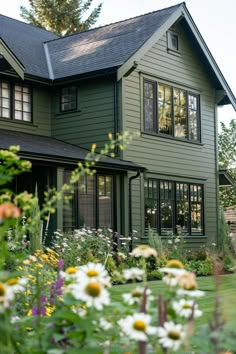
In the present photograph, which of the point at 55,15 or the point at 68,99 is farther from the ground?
the point at 55,15

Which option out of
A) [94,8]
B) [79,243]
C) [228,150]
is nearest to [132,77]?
[79,243]

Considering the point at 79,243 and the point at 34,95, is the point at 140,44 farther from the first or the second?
the point at 79,243

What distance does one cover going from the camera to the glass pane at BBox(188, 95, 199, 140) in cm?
1802

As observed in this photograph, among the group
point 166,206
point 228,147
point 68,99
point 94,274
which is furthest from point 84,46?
point 228,147

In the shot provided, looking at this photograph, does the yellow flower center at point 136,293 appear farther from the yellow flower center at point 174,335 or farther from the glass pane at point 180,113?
the glass pane at point 180,113

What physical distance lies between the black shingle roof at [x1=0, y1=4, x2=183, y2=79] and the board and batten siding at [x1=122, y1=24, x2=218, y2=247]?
61 centimetres

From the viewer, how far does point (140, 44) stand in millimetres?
15484

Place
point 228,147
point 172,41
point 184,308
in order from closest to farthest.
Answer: point 184,308, point 172,41, point 228,147

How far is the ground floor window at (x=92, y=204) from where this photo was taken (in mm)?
14383

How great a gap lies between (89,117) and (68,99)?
969 mm

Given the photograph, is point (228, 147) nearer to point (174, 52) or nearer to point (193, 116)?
point (193, 116)

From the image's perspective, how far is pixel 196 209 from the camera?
1805cm

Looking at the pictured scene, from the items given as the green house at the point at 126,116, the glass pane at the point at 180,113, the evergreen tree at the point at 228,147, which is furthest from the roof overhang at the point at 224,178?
the evergreen tree at the point at 228,147

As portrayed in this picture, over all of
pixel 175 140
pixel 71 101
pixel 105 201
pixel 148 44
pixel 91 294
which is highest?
pixel 148 44
